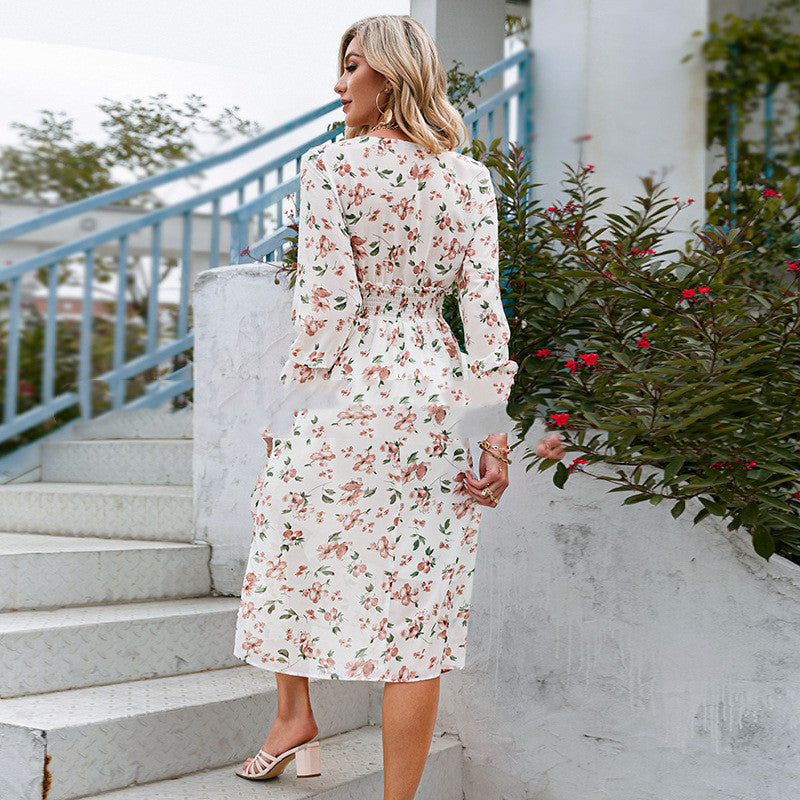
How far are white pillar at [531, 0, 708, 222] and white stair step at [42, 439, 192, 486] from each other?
171cm

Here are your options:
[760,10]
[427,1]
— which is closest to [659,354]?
[760,10]

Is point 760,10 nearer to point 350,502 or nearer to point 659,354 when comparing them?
point 659,354

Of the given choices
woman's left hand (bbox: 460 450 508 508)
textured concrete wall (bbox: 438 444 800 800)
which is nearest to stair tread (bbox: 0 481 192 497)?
textured concrete wall (bbox: 438 444 800 800)

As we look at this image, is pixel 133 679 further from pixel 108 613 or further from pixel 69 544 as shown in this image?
pixel 69 544

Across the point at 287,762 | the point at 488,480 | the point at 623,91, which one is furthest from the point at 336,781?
the point at 623,91

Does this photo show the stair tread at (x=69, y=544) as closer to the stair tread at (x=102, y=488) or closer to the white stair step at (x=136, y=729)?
the stair tread at (x=102, y=488)

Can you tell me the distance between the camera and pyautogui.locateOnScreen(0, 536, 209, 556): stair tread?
2402 mm

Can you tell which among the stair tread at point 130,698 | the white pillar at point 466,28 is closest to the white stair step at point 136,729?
the stair tread at point 130,698

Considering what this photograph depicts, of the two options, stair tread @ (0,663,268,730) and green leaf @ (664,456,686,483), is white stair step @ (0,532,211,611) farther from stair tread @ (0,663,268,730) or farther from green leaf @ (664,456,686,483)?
green leaf @ (664,456,686,483)

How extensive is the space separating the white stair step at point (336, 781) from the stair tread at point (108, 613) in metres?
0.44

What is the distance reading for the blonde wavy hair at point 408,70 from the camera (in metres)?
1.61

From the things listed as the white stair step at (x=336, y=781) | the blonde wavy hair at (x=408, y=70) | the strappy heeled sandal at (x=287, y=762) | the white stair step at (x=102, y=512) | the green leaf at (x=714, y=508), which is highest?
the blonde wavy hair at (x=408, y=70)

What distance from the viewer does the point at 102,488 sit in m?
3.18

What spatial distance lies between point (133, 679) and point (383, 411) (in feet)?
3.52
